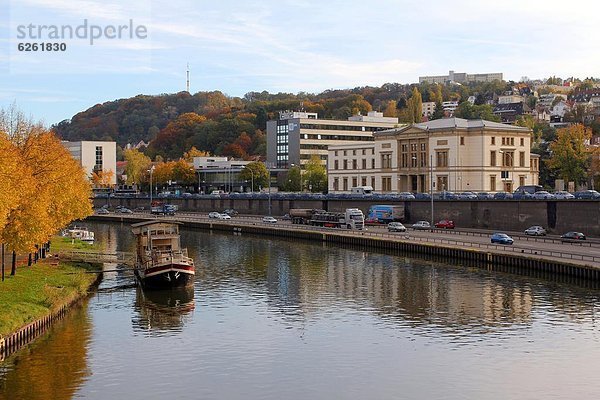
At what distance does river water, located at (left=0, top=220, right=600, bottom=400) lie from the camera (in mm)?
38062

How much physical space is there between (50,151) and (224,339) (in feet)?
136

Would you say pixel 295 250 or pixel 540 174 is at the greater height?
pixel 540 174

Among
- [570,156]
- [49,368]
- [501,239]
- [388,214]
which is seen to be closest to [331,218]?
[388,214]

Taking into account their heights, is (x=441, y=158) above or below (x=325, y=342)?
above

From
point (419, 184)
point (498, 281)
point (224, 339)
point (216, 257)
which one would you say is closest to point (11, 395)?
point (224, 339)

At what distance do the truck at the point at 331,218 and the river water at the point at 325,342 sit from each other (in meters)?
47.0

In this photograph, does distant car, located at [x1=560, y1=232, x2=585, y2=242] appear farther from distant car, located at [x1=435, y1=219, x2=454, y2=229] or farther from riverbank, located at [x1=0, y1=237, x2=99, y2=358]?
riverbank, located at [x1=0, y1=237, x2=99, y2=358]

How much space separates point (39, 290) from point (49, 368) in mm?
15385

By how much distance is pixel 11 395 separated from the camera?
36.3 metres

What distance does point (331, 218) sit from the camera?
12900cm

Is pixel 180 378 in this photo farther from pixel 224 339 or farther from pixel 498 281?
pixel 498 281

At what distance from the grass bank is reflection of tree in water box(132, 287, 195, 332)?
5057 mm

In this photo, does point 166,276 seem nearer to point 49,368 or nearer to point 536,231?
point 49,368

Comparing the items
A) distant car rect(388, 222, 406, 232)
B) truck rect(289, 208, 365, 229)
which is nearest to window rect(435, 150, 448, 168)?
truck rect(289, 208, 365, 229)
